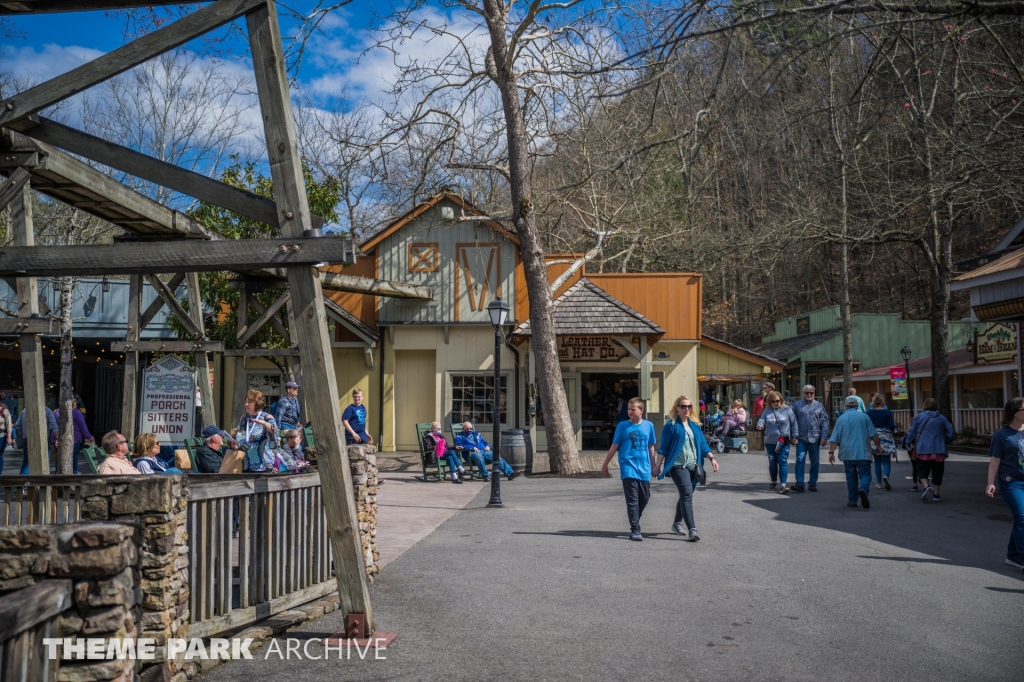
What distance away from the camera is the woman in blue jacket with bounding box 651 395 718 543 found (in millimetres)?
11219

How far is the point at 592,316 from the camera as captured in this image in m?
24.8

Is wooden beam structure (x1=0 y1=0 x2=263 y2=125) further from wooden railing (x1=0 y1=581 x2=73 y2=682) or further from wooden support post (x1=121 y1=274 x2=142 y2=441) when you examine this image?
wooden support post (x1=121 y1=274 x2=142 y2=441)

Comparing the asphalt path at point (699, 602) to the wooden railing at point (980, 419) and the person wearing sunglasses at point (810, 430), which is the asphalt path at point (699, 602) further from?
the wooden railing at point (980, 419)

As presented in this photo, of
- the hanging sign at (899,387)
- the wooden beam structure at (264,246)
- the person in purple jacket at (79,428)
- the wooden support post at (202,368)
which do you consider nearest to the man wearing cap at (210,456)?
the wooden support post at (202,368)

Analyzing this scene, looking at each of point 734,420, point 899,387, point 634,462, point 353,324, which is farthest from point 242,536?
point 899,387

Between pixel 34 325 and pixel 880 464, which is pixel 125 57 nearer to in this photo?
pixel 34 325

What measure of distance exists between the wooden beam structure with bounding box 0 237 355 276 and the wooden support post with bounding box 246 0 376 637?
0.15 metres

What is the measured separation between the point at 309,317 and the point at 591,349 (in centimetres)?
1979

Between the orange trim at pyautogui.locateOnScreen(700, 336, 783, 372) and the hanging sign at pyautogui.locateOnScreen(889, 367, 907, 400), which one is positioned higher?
the orange trim at pyautogui.locateOnScreen(700, 336, 783, 372)

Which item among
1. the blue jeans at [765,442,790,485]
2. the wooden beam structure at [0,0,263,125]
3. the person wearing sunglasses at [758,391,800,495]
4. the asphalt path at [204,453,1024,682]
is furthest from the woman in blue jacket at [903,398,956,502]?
the wooden beam structure at [0,0,263,125]

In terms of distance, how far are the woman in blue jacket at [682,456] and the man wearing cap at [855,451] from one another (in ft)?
10.5

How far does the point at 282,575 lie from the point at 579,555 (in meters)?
3.82

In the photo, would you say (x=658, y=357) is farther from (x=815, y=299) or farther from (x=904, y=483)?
(x=815, y=299)

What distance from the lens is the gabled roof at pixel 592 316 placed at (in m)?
24.2
